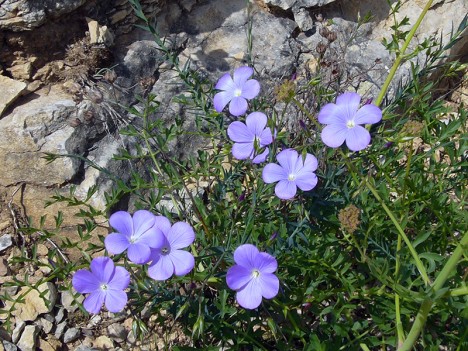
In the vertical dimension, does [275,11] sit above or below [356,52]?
above

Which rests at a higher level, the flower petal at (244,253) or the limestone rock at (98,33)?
the limestone rock at (98,33)

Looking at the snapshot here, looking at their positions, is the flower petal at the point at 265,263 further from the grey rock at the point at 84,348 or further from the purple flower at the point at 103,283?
the grey rock at the point at 84,348

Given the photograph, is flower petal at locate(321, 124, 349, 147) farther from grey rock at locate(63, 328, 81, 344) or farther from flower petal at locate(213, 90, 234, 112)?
grey rock at locate(63, 328, 81, 344)

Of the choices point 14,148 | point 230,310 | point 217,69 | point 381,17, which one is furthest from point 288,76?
point 230,310

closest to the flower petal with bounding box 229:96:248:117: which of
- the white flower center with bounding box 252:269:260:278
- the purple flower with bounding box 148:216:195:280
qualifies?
the purple flower with bounding box 148:216:195:280

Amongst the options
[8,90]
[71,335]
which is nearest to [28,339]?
[71,335]

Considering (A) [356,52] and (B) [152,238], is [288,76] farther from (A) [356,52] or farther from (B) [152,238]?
(B) [152,238]

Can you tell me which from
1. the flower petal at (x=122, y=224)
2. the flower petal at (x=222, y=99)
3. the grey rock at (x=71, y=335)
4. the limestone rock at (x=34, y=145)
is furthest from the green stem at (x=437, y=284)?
the limestone rock at (x=34, y=145)

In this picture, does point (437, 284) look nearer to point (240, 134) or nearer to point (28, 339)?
point (240, 134)
